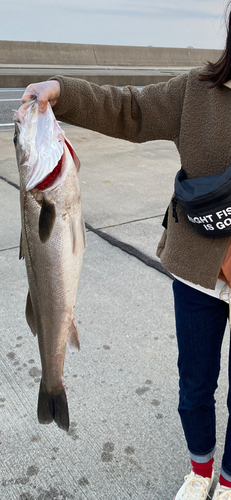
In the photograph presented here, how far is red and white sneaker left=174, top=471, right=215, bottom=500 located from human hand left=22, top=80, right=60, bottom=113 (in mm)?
1542

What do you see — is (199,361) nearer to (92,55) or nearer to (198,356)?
(198,356)

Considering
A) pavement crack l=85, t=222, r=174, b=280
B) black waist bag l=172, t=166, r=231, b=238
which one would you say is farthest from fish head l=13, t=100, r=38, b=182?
pavement crack l=85, t=222, r=174, b=280

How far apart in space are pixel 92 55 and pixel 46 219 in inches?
782

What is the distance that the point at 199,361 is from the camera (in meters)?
1.84

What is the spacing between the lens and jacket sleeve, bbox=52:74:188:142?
168 cm

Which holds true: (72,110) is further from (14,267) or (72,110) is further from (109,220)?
(109,220)

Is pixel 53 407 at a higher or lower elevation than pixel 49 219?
lower

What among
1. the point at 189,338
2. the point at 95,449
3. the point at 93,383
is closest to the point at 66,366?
the point at 93,383

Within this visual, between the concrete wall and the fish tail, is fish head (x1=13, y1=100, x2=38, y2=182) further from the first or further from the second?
the concrete wall

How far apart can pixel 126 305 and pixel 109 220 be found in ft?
4.74

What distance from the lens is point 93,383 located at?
2.60 metres

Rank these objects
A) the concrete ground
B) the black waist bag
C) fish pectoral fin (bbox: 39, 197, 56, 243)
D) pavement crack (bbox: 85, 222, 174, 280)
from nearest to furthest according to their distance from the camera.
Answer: fish pectoral fin (bbox: 39, 197, 56, 243)
the black waist bag
the concrete ground
pavement crack (bbox: 85, 222, 174, 280)

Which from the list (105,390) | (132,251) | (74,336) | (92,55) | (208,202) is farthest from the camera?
(92,55)

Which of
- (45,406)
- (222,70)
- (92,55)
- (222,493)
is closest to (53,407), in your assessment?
(45,406)
